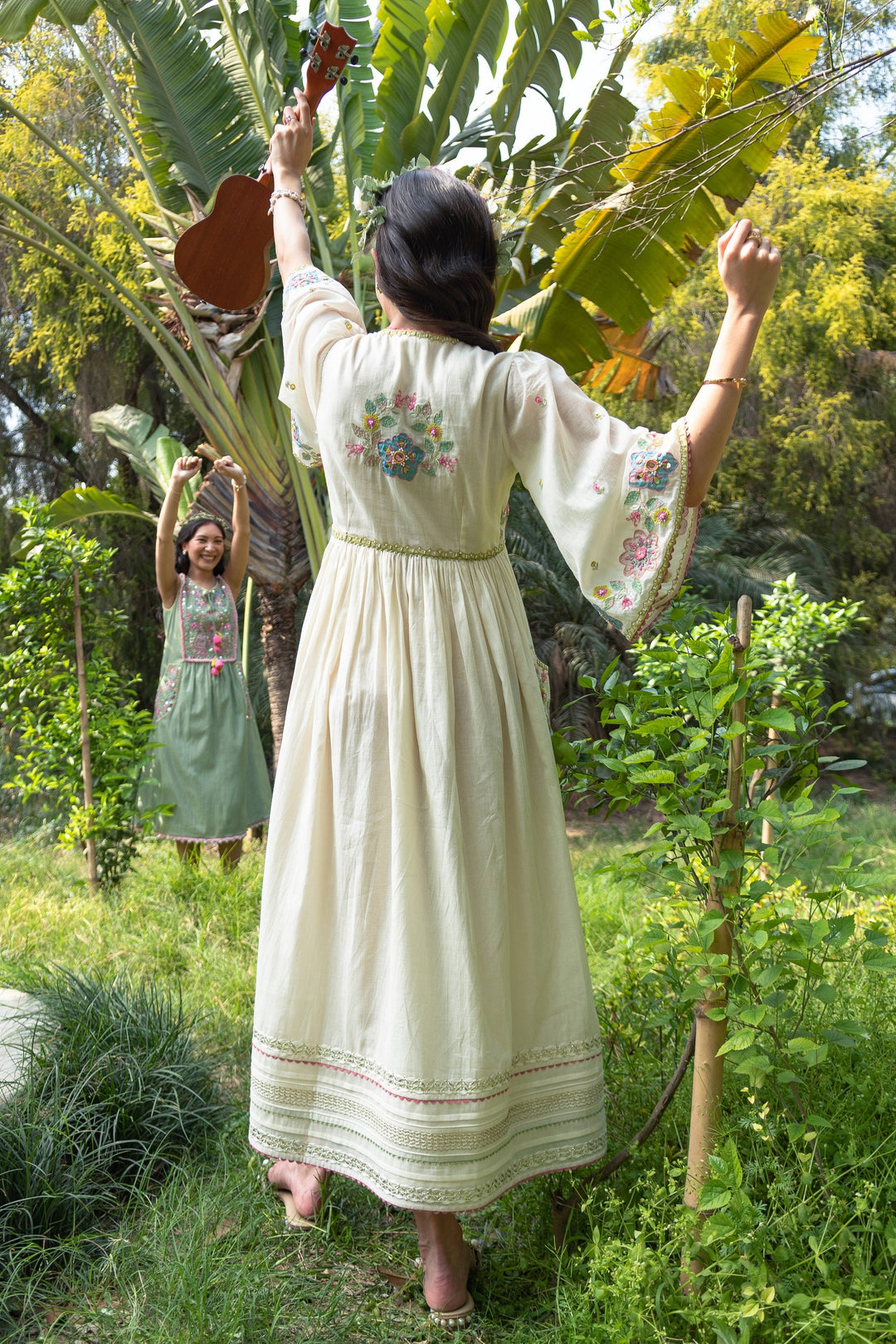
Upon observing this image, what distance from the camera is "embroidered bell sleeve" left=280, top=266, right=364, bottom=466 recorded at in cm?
171

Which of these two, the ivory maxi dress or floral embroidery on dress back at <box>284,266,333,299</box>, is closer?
the ivory maxi dress

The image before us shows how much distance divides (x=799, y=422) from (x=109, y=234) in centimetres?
530

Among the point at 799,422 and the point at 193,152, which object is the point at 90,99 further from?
the point at 799,422

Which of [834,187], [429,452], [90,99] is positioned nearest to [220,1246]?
[429,452]

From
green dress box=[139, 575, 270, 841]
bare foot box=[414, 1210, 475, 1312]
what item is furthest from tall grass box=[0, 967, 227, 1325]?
green dress box=[139, 575, 270, 841]

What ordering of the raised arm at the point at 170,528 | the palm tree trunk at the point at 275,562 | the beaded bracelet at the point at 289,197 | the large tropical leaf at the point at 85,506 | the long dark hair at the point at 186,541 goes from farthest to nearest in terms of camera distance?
1. the large tropical leaf at the point at 85,506
2. the palm tree trunk at the point at 275,562
3. the long dark hair at the point at 186,541
4. the raised arm at the point at 170,528
5. the beaded bracelet at the point at 289,197

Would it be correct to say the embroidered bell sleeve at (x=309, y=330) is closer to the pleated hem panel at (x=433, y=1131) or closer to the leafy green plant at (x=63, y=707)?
the pleated hem panel at (x=433, y=1131)

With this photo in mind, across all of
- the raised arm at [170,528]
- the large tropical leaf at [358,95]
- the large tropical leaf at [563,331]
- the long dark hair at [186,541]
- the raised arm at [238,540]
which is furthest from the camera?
the large tropical leaf at [358,95]

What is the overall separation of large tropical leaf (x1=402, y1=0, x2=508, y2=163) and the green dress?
2143mm

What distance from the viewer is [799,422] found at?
26.6 ft

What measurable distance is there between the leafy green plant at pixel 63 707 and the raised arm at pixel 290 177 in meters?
2.71

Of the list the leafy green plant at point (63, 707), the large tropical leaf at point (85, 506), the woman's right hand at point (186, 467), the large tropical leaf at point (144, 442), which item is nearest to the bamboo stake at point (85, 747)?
the leafy green plant at point (63, 707)

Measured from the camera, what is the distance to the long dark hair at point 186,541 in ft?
14.3

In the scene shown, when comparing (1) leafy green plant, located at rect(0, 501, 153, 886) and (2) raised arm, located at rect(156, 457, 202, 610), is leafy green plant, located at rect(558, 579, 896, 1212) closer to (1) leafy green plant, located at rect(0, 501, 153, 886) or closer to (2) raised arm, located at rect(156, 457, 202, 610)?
(2) raised arm, located at rect(156, 457, 202, 610)
